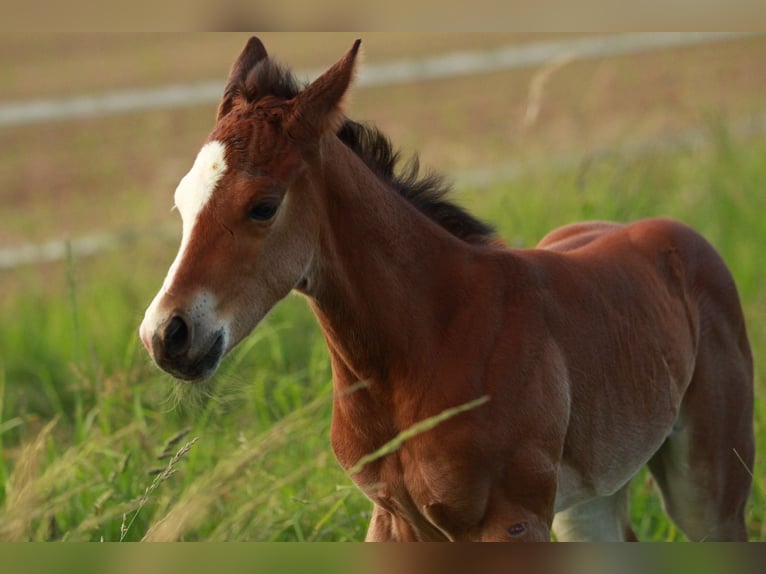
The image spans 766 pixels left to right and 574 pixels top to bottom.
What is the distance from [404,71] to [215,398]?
9.25 meters

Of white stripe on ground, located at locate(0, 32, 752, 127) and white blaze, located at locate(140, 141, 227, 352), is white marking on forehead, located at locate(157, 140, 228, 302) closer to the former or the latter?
white blaze, located at locate(140, 141, 227, 352)

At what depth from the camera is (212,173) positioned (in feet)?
11.1

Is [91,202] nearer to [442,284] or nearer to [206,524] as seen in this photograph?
[206,524]

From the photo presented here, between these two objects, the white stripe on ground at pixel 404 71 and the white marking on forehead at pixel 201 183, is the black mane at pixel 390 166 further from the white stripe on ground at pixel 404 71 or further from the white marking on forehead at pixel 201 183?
the white stripe on ground at pixel 404 71

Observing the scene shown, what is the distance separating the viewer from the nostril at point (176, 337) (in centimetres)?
321

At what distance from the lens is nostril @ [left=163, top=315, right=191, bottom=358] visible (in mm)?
3207

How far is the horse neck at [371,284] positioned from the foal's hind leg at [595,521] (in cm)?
139

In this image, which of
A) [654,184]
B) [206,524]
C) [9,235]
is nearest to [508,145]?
[654,184]

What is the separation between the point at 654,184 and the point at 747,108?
3.74 metres

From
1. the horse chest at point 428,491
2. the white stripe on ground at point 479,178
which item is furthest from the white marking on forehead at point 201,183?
the white stripe on ground at point 479,178

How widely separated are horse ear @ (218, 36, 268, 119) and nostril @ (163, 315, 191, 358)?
0.73 metres

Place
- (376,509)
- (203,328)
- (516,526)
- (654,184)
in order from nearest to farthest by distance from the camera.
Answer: (203,328) → (516,526) → (376,509) → (654,184)

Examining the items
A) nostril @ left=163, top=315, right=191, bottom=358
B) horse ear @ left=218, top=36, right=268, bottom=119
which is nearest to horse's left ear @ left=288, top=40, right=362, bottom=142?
horse ear @ left=218, top=36, right=268, bottom=119

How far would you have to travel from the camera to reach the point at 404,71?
1274 centimetres
